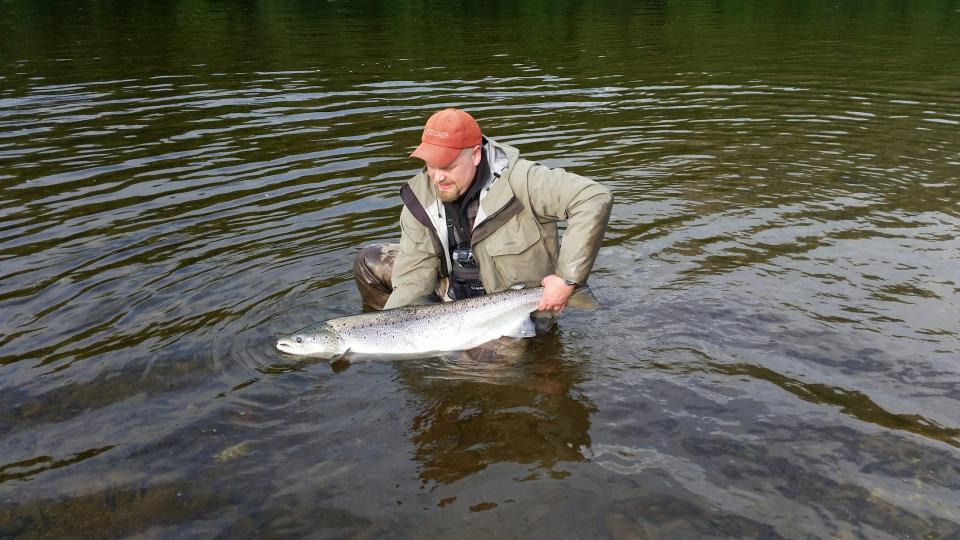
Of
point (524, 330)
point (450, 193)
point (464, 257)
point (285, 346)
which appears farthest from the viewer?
point (464, 257)

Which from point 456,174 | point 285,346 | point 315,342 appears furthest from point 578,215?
point 285,346

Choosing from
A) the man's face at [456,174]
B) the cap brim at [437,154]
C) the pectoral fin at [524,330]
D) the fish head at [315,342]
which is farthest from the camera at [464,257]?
the fish head at [315,342]

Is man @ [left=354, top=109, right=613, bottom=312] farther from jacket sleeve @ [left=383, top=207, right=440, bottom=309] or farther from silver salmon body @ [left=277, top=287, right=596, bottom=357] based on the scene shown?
silver salmon body @ [left=277, top=287, right=596, bottom=357]

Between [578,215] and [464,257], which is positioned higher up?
[578,215]

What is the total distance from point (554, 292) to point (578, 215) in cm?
61

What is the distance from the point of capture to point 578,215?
648cm

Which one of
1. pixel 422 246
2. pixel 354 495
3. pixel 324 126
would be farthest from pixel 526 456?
pixel 324 126

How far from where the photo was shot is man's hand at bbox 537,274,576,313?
6.44 m

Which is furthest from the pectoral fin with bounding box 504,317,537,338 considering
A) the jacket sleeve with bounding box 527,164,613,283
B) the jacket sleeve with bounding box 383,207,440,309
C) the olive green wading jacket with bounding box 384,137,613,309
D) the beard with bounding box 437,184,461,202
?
the beard with bounding box 437,184,461,202

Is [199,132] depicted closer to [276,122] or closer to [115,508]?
[276,122]

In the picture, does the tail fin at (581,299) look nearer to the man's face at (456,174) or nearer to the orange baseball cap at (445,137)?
the man's face at (456,174)

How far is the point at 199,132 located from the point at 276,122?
140cm

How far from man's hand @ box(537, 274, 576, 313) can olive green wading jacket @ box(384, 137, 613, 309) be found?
0.27ft

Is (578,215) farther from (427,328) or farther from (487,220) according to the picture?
(427,328)
